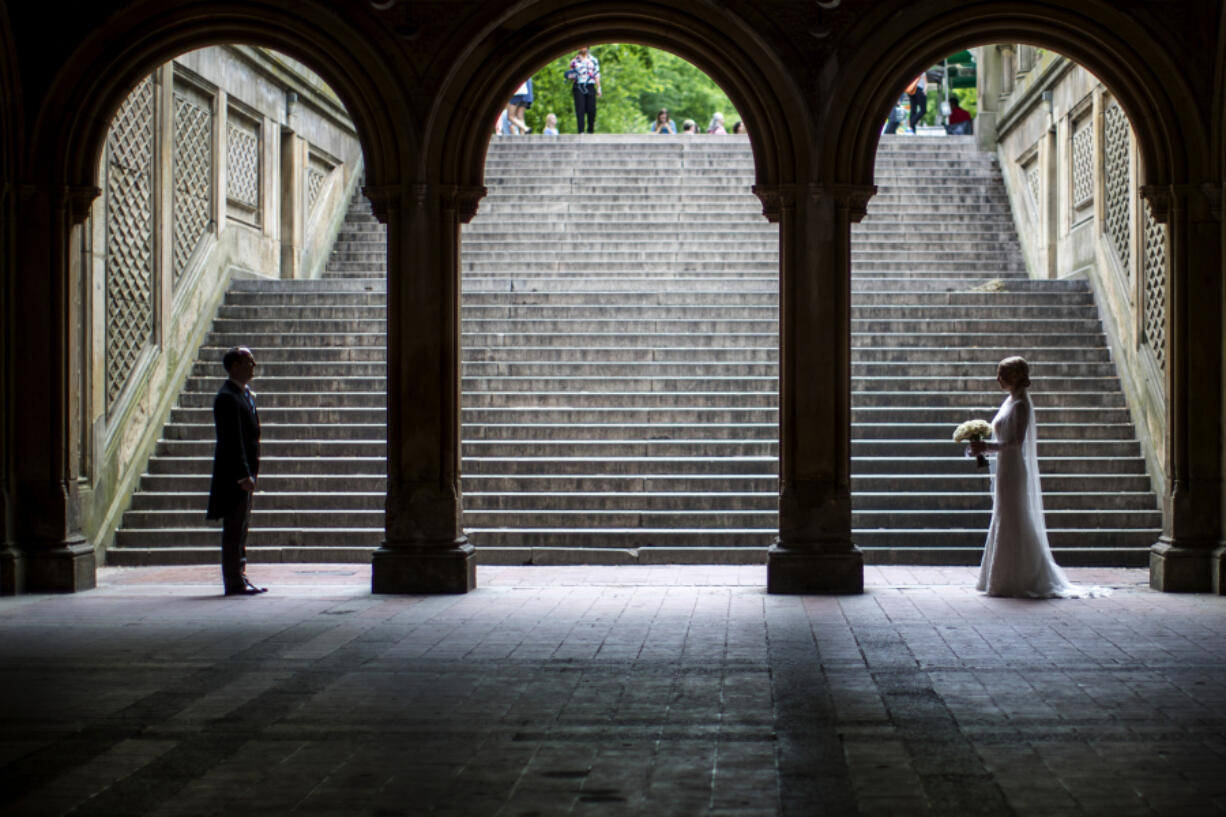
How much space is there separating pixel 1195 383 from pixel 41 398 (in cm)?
791

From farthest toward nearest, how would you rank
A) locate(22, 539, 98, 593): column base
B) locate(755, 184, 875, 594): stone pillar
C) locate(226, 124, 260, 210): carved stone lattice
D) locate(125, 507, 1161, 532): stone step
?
1. locate(226, 124, 260, 210): carved stone lattice
2. locate(125, 507, 1161, 532): stone step
3. locate(22, 539, 98, 593): column base
4. locate(755, 184, 875, 594): stone pillar

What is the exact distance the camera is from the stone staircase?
12031 millimetres

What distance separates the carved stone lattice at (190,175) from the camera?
46.5ft

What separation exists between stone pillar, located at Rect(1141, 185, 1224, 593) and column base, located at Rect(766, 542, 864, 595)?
6.92 feet

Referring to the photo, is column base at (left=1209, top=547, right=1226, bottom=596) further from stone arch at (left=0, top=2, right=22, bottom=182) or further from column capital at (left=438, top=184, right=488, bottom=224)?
stone arch at (left=0, top=2, right=22, bottom=182)

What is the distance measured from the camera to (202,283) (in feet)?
48.8

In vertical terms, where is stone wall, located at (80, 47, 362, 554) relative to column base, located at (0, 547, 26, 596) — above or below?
above

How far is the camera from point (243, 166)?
→ 16.1 m

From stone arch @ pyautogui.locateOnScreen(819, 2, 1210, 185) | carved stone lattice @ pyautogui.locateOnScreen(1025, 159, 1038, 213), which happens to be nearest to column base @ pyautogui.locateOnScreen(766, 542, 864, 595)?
stone arch @ pyautogui.locateOnScreen(819, 2, 1210, 185)

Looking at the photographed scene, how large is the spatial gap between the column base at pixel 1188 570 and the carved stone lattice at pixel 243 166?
10.4 m

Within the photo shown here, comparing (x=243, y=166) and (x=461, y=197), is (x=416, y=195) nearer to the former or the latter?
(x=461, y=197)

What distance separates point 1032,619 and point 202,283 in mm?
9567

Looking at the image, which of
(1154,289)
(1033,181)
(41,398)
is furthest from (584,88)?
(41,398)

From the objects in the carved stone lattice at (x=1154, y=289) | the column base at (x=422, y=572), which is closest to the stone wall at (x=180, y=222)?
the column base at (x=422, y=572)
